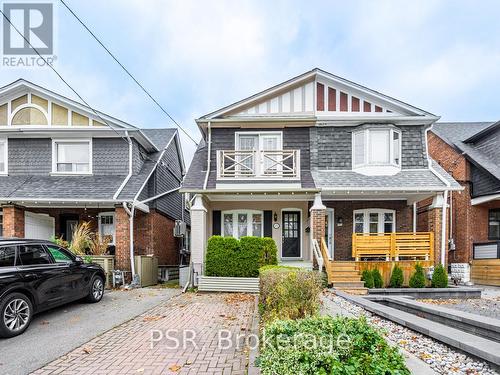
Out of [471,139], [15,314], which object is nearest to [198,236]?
[15,314]

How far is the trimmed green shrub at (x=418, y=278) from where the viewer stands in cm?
1079

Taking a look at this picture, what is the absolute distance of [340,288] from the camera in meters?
10.5

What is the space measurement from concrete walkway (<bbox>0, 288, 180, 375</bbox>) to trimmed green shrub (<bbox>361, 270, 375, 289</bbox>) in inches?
239

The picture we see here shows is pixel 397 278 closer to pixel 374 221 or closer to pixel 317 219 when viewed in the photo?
pixel 317 219

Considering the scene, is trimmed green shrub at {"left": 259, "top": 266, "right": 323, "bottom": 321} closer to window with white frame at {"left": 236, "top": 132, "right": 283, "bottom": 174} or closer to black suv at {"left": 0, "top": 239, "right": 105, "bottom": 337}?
black suv at {"left": 0, "top": 239, "right": 105, "bottom": 337}

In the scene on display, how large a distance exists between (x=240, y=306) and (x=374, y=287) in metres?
4.72

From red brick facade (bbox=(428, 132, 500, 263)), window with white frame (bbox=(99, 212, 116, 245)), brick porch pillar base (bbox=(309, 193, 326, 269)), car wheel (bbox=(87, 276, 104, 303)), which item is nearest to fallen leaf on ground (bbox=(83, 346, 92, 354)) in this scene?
car wheel (bbox=(87, 276, 104, 303))

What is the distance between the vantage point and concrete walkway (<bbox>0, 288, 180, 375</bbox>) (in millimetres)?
4852

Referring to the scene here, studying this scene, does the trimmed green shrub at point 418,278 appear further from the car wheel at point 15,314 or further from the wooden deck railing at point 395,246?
the car wheel at point 15,314

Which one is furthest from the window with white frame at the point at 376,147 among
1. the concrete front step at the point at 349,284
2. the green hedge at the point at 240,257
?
the green hedge at the point at 240,257

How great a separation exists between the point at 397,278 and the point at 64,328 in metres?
9.44

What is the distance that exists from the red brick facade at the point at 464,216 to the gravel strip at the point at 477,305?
5.02 m

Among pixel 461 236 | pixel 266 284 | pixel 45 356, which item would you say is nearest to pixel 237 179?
pixel 266 284

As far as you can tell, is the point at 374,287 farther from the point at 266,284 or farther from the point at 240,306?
the point at 266,284
